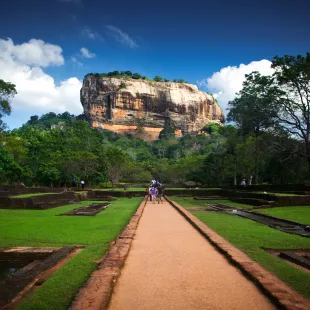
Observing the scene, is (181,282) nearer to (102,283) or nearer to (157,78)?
(102,283)

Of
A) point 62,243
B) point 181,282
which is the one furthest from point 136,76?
point 181,282

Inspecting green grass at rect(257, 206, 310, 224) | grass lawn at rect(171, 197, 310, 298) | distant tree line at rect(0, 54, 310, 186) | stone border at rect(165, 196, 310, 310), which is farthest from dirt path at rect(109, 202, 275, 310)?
distant tree line at rect(0, 54, 310, 186)

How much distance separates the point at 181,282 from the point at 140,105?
126 metres

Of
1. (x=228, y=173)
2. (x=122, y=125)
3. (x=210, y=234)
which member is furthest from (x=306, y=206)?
(x=122, y=125)

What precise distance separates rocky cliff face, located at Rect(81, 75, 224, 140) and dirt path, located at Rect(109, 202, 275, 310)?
120302 mm

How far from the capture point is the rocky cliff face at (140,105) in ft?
406

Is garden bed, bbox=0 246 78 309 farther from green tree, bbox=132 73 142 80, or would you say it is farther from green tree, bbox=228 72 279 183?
green tree, bbox=132 73 142 80

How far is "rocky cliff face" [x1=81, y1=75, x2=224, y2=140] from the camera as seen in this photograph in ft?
406

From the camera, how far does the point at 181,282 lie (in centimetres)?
387

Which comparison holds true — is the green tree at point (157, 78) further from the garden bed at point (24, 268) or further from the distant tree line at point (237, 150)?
the garden bed at point (24, 268)

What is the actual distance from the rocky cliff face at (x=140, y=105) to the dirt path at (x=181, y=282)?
4736 inches

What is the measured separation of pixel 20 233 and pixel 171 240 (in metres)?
3.63

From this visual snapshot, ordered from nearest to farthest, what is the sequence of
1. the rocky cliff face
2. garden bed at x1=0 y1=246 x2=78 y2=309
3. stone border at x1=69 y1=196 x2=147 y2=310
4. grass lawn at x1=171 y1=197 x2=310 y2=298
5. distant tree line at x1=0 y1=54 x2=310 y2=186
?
stone border at x1=69 y1=196 x2=147 y2=310 → garden bed at x1=0 y1=246 x2=78 y2=309 → grass lawn at x1=171 y1=197 x2=310 y2=298 → distant tree line at x1=0 y1=54 x2=310 y2=186 → the rocky cliff face

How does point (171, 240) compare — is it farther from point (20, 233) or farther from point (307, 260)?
point (20, 233)
